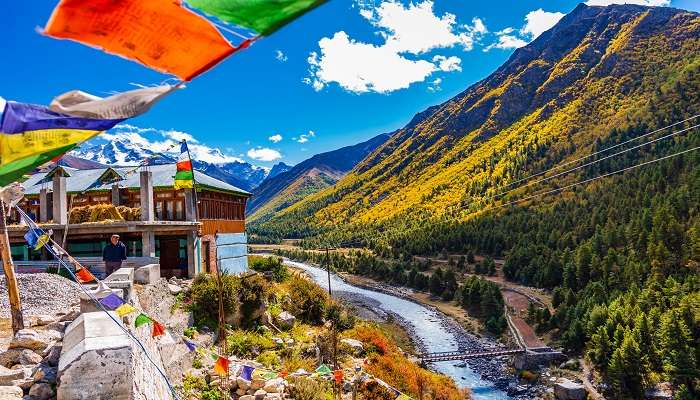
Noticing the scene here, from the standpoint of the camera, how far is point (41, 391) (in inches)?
282

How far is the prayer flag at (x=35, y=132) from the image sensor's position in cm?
336

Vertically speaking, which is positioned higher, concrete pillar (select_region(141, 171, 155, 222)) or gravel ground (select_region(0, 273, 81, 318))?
concrete pillar (select_region(141, 171, 155, 222))

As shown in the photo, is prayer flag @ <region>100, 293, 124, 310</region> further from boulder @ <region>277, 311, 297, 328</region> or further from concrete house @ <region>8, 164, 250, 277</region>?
boulder @ <region>277, 311, 297, 328</region>

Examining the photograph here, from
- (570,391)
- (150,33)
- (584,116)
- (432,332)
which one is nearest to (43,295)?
(150,33)

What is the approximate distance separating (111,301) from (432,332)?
46771 mm

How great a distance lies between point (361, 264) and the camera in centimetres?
9388

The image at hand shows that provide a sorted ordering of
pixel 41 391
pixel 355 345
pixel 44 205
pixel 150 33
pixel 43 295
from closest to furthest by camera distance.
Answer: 1. pixel 150 33
2. pixel 41 391
3. pixel 43 295
4. pixel 44 205
5. pixel 355 345

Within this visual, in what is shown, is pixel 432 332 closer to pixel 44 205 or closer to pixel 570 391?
pixel 570 391

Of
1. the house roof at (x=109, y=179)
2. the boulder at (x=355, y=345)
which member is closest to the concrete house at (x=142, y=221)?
the house roof at (x=109, y=179)

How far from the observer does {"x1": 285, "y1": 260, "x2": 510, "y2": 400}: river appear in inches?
1399

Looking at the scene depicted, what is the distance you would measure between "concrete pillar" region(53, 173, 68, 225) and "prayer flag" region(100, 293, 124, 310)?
42.4 ft

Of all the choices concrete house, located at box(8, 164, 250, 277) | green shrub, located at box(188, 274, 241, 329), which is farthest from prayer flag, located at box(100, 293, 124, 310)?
concrete house, located at box(8, 164, 250, 277)

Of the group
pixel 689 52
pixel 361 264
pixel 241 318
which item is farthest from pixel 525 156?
pixel 241 318

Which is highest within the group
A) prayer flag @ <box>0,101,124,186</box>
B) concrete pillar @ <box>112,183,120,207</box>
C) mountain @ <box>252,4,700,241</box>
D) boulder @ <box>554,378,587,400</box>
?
mountain @ <box>252,4,700,241</box>
